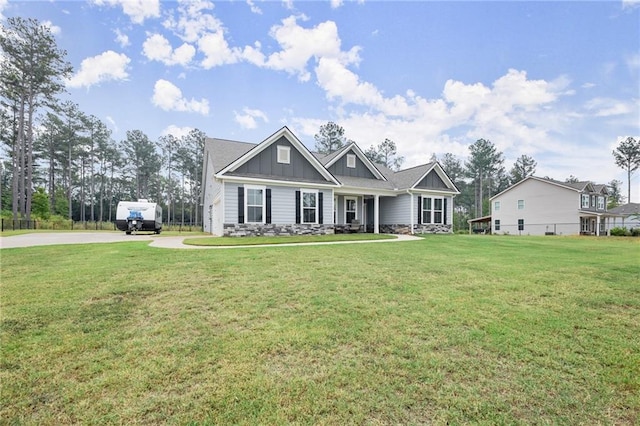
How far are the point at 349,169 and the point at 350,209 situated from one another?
2702 mm

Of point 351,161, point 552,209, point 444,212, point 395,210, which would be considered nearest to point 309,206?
point 351,161

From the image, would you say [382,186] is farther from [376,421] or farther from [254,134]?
[254,134]

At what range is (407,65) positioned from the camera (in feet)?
54.4

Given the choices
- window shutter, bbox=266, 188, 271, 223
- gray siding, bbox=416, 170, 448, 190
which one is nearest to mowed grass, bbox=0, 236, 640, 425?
window shutter, bbox=266, 188, 271, 223

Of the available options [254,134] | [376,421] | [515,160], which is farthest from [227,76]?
[515,160]

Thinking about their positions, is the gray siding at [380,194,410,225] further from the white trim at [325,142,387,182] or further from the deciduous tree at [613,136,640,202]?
the deciduous tree at [613,136,640,202]

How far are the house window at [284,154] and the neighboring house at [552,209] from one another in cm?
2836

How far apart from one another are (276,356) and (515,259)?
7.69 m

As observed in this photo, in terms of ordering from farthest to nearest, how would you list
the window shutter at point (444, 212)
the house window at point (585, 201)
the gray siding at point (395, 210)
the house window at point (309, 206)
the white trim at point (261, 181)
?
the house window at point (585, 201) < the window shutter at point (444, 212) < the gray siding at point (395, 210) < the house window at point (309, 206) < the white trim at point (261, 181)

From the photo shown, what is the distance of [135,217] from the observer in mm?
18578

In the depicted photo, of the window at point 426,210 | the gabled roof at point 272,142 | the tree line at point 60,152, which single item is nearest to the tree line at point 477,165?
the window at point 426,210

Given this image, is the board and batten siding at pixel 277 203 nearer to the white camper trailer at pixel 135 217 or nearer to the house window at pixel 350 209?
the house window at pixel 350 209

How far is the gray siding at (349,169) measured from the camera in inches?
744

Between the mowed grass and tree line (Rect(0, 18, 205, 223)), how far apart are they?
98.7ft
